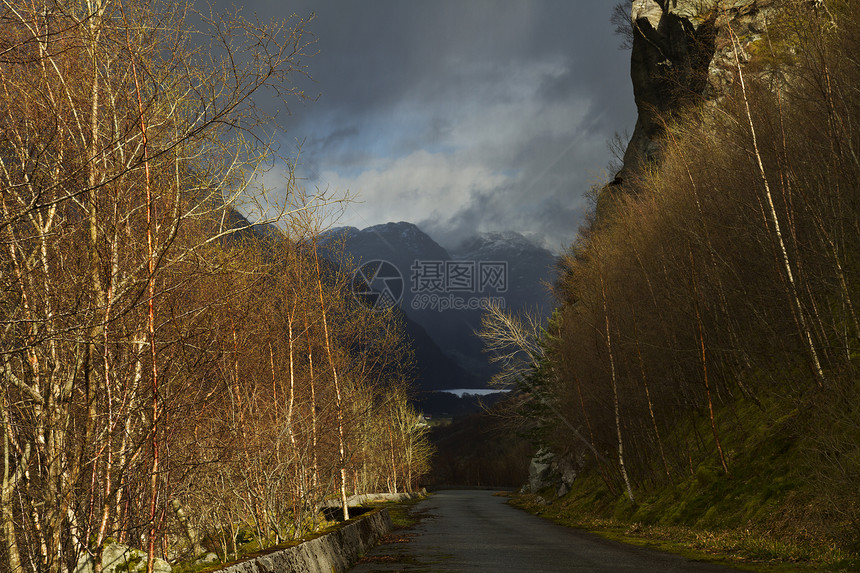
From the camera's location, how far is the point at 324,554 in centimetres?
957

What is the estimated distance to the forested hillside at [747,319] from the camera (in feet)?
39.8

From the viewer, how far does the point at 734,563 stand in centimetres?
967

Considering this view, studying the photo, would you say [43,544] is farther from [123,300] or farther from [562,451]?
[562,451]

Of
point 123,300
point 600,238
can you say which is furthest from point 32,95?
point 600,238

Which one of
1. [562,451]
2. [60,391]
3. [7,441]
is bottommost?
[562,451]

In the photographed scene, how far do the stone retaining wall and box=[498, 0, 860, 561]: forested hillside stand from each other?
7.30 meters

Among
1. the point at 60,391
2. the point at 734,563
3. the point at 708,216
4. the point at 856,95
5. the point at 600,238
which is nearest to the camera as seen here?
the point at 60,391

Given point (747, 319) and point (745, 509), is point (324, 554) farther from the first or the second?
point (747, 319)

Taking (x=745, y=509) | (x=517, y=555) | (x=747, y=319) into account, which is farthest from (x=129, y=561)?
(x=747, y=319)

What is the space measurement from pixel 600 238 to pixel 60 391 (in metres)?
29.8

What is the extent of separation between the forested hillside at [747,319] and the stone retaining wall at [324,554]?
7296 mm

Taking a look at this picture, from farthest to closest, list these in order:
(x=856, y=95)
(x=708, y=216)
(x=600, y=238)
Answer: (x=600, y=238) < (x=708, y=216) < (x=856, y=95)

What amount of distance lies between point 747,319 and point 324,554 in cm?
1585

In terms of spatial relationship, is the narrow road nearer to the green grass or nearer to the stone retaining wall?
the stone retaining wall
